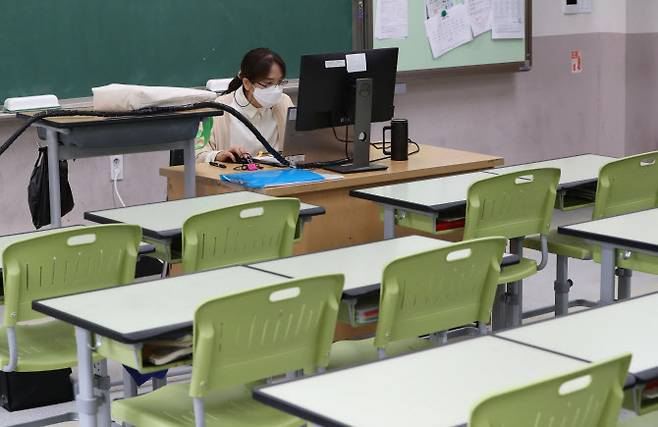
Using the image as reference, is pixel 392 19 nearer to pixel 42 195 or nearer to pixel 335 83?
pixel 335 83

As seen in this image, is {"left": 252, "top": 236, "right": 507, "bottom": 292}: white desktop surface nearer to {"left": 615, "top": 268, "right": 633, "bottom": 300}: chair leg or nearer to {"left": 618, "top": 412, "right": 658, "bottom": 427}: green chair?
{"left": 618, "top": 412, "right": 658, "bottom": 427}: green chair

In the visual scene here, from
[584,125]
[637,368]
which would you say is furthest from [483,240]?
[584,125]

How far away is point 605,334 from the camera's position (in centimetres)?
275

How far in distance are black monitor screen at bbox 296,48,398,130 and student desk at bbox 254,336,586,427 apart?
257 centimetres

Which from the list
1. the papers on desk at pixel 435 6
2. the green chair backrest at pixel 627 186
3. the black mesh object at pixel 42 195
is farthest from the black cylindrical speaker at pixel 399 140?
the papers on desk at pixel 435 6

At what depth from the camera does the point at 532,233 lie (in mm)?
4586

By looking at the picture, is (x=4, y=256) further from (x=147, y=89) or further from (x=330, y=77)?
(x=330, y=77)

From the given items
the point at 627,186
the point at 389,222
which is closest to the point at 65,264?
the point at 389,222

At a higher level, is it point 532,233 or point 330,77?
point 330,77

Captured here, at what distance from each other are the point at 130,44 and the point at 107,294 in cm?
343

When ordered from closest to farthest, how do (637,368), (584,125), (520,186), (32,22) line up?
(637,368), (520,186), (32,22), (584,125)

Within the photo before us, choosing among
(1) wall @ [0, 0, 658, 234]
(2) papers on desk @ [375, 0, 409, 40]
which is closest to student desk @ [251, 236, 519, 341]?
(2) papers on desk @ [375, 0, 409, 40]

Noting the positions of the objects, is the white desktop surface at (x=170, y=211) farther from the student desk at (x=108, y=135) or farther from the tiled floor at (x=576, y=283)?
the tiled floor at (x=576, y=283)

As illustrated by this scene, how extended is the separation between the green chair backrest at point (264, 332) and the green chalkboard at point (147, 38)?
11.2 feet
